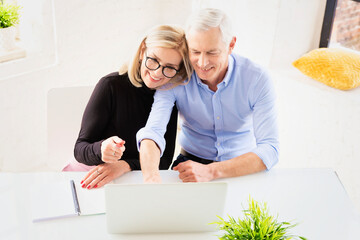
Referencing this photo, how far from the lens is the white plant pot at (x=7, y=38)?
2.54 m

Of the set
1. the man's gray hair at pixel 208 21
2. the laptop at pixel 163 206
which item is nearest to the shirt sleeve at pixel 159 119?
the man's gray hair at pixel 208 21

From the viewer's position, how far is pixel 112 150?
1514mm

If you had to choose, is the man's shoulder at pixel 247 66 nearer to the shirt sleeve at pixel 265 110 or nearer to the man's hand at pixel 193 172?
the shirt sleeve at pixel 265 110

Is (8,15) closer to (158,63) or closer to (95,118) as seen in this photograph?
(95,118)

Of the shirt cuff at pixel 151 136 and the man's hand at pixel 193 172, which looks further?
the shirt cuff at pixel 151 136

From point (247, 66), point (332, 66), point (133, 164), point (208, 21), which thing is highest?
point (208, 21)

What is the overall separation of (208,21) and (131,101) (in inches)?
18.3

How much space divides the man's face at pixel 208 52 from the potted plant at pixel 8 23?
1346 millimetres

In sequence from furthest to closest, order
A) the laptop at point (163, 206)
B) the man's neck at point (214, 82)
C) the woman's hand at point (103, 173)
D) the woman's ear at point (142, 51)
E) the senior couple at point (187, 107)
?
the man's neck at point (214, 82) < the woman's ear at point (142, 51) < the senior couple at point (187, 107) < the woman's hand at point (103, 173) < the laptop at point (163, 206)

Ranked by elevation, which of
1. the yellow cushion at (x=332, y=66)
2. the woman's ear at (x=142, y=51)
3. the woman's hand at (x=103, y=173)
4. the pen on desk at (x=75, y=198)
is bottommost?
the pen on desk at (x=75, y=198)

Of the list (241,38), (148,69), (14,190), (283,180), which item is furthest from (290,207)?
(241,38)

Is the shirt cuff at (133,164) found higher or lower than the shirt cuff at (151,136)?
lower

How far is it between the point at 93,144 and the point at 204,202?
1.96ft

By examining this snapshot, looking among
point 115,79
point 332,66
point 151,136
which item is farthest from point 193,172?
point 332,66
